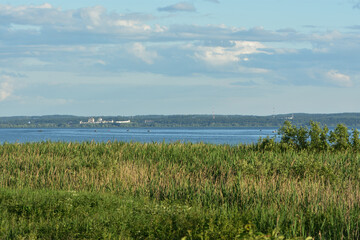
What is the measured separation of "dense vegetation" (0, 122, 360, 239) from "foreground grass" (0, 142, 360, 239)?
0.04 m

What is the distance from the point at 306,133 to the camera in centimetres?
2617

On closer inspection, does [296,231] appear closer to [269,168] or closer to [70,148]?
[269,168]

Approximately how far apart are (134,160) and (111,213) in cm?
1031

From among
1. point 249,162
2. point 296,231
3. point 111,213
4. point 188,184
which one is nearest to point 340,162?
point 249,162

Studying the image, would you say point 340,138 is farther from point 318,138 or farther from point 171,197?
point 171,197

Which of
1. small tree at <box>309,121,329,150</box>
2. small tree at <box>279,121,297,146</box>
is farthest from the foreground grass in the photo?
small tree at <box>309,121,329,150</box>

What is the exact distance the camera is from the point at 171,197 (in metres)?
15.3

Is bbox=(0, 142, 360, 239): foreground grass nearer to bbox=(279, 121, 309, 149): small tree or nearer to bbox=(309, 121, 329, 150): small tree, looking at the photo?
bbox=(279, 121, 309, 149): small tree

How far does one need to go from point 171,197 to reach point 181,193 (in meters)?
0.39

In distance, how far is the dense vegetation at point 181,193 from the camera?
10.4 m

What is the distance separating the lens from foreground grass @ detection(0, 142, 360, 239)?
10.4 m

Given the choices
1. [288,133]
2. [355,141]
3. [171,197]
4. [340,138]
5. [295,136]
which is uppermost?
[288,133]

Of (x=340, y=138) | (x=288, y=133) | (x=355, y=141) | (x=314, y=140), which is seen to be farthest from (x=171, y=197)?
(x=355, y=141)

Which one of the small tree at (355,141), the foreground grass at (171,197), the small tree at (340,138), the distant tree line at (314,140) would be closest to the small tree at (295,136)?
the distant tree line at (314,140)
